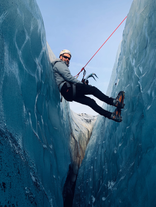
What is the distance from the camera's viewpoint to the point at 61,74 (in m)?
2.28

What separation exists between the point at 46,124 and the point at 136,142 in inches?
52.0

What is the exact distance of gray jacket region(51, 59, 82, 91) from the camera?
2.17 meters

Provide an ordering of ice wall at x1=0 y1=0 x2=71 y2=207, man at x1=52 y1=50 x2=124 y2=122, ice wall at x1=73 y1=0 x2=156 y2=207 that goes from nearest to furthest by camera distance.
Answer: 1. ice wall at x1=0 y1=0 x2=71 y2=207
2. ice wall at x1=73 y1=0 x2=156 y2=207
3. man at x1=52 y1=50 x2=124 y2=122

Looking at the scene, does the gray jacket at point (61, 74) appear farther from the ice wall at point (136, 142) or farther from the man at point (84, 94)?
the ice wall at point (136, 142)

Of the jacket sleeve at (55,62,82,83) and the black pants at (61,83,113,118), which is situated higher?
the jacket sleeve at (55,62,82,83)

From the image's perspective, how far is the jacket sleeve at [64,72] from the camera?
7.07 ft

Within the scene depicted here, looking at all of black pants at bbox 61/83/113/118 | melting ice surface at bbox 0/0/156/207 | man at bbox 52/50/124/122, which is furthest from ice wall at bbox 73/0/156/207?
black pants at bbox 61/83/113/118

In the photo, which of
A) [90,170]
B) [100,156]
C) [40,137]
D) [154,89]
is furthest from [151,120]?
[90,170]

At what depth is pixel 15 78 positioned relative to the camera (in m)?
1.36

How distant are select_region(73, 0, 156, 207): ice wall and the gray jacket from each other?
1.04 m

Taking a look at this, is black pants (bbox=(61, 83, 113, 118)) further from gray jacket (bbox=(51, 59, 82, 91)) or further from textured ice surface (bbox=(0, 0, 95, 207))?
textured ice surface (bbox=(0, 0, 95, 207))

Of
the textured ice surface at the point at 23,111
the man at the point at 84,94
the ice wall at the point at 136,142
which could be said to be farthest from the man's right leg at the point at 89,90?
the ice wall at the point at 136,142

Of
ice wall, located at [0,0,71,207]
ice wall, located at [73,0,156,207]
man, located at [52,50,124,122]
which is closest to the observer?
ice wall, located at [0,0,71,207]

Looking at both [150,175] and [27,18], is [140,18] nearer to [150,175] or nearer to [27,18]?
[27,18]
